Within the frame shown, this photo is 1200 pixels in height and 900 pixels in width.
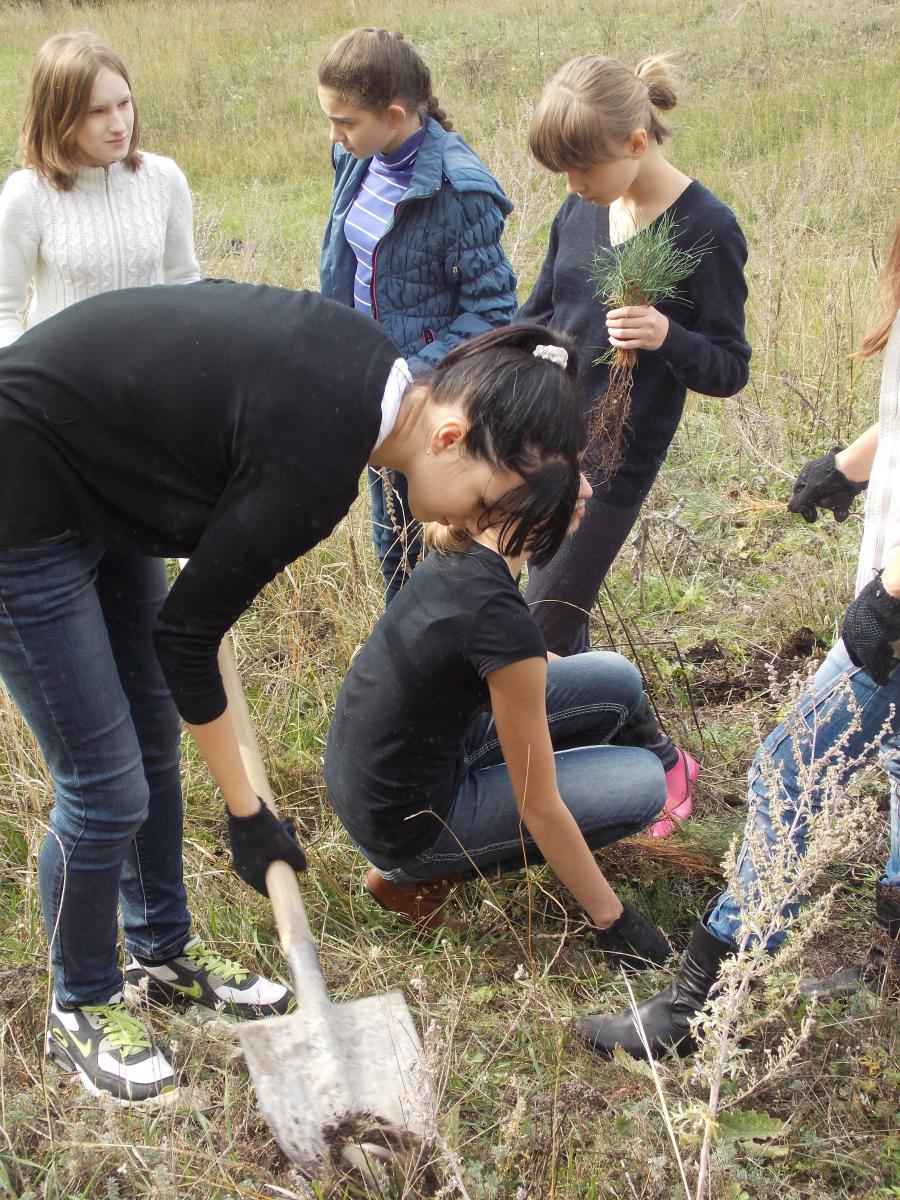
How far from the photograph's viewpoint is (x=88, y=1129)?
5.74 feet

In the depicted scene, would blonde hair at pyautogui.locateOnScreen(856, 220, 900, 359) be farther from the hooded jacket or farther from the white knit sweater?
the white knit sweater

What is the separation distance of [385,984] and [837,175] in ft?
20.9

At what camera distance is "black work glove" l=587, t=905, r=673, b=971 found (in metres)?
2.21

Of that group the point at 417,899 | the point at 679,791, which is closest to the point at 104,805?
the point at 417,899

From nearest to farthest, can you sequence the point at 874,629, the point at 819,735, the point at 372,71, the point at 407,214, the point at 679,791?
the point at 874,629, the point at 819,735, the point at 679,791, the point at 372,71, the point at 407,214

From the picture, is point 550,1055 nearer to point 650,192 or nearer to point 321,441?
point 321,441

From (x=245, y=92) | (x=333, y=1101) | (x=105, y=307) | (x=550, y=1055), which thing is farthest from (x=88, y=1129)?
(x=245, y=92)

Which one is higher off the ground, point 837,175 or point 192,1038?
point 837,175

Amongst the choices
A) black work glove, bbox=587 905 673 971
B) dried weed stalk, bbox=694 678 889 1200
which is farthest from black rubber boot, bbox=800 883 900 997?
black work glove, bbox=587 905 673 971

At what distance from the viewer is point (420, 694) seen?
2.05 meters

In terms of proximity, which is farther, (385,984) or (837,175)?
(837,175)

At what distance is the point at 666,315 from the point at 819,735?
1.22 m

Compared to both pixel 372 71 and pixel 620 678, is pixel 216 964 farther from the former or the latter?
pixel 372 71

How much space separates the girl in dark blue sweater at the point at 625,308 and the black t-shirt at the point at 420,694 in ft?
2.33
